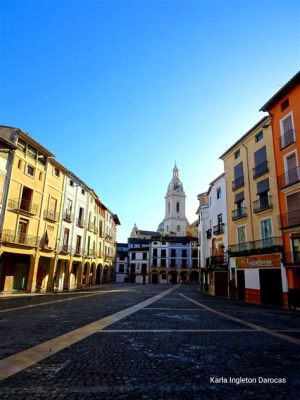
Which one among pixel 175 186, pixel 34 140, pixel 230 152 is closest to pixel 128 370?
pixel 34 140

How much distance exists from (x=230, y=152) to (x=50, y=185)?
61.8ft

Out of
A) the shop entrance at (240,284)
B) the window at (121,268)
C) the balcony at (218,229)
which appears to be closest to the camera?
the shop entrance at (240,284)

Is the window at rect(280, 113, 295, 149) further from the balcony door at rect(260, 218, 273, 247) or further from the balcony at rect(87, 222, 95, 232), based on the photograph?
the balcony at rect(87, 222, 95, 232)

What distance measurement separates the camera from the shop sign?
63.6 ft

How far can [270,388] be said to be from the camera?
13.1 ft

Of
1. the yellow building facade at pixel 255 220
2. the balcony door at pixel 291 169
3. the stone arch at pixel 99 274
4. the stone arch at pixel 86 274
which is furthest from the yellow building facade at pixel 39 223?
the balcony door at pixel 291 169

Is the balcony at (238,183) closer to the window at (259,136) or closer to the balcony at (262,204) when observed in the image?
the balcony at (262,204)

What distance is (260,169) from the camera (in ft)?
72.5

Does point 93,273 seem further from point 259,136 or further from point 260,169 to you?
point 259,136

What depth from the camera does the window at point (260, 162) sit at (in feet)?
70.9

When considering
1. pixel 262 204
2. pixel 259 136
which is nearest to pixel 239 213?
Answer: pixel 262 204

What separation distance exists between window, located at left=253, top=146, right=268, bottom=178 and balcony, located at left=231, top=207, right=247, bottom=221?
135 inches

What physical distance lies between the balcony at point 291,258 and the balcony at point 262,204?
387 centimetres

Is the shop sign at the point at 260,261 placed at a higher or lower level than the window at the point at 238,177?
lower
